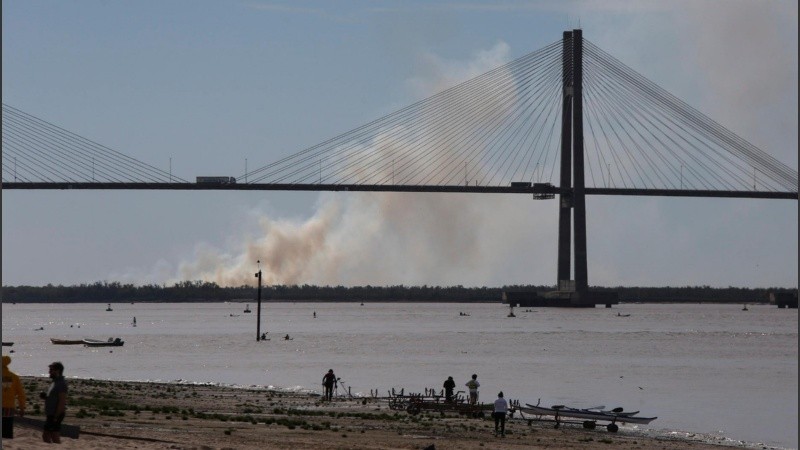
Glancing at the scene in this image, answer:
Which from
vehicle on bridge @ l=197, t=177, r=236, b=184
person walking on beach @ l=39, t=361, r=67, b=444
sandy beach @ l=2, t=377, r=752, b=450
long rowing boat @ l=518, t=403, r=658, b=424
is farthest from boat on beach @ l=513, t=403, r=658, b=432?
vehicle on bridge @ l=197, t=177, r=236, b=184

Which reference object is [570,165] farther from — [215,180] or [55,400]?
[55,400]

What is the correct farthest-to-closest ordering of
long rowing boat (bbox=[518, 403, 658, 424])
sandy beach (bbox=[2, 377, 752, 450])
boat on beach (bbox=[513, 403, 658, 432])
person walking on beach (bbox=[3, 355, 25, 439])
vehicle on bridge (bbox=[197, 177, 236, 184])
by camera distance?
vehicle on bridge (bbox=[197, 177, 236, 184]), long rowing boat (bbox=[518, 403, 658, 424]), boat on beach (bbox=[513, 403, 658, 432]), sandy beach (bbox=[2, 377, 752, 450]), person walking on beach (bbox=[3, 355, 25, 439])

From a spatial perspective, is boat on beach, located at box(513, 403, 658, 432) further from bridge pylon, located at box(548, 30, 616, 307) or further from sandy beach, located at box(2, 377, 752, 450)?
bridge pylon, located at box(548, 30, 616, 307)

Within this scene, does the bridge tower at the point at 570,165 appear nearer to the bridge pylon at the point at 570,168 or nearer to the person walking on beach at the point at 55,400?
the bridge pylon at the point at 570,168

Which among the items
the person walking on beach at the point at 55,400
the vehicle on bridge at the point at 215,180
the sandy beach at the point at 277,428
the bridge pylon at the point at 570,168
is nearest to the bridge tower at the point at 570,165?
the bridge pylon at the point at 570,168

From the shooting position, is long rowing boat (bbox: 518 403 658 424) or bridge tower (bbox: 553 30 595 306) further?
bridge tower (bbox: 553 30 595 306)

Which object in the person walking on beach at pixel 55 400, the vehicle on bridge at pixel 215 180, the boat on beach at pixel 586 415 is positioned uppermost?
the vehicle on bridge at pixel 215 180

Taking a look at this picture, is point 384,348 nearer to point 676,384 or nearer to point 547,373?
point 547,373

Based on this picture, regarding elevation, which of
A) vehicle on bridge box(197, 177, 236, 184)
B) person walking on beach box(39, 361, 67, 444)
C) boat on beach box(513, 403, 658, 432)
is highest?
vehicle on bridge box(197, 177, 236, 184)

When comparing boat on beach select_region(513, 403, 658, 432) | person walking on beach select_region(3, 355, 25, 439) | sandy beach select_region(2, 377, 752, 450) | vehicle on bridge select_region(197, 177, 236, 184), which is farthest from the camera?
vehicle on bridge select_region(197, 177, 236, 184)
